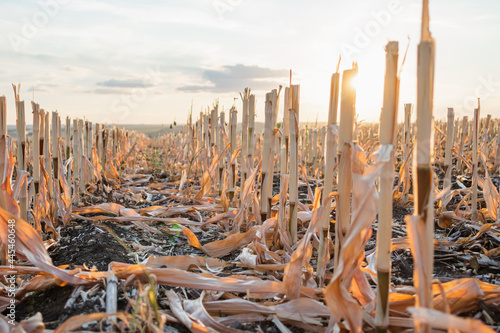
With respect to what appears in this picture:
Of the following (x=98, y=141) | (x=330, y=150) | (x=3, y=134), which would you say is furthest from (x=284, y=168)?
(x=98, y=141)

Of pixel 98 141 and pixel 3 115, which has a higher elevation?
pixel 3 115

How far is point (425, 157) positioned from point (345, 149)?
59cm

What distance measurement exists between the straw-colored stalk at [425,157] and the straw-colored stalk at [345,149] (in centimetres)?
56

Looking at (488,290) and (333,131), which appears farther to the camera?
(333,131)

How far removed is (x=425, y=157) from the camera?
1.24 metres

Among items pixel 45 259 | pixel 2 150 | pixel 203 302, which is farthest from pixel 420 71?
pixel 2 150

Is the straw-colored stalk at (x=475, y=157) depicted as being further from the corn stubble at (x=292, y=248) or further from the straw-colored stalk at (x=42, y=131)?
the straw-colored stalk at (x=42, y=131)

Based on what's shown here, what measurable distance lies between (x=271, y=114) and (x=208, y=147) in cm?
335

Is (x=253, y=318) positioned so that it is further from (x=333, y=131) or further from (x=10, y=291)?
(x=10, y=291)

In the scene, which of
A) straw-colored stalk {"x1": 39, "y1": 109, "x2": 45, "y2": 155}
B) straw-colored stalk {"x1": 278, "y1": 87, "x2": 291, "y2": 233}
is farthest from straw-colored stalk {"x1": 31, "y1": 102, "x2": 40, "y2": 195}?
straw-colored stalk {"x1": 278, "y1": 87, "x2": 291, "y2": 233}

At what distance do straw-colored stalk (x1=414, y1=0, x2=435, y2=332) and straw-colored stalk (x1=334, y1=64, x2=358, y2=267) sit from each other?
56 cm

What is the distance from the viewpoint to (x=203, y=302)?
1983 mm

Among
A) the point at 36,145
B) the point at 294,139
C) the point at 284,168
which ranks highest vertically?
the point at 294,139

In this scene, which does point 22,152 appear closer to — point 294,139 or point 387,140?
point 294,139
